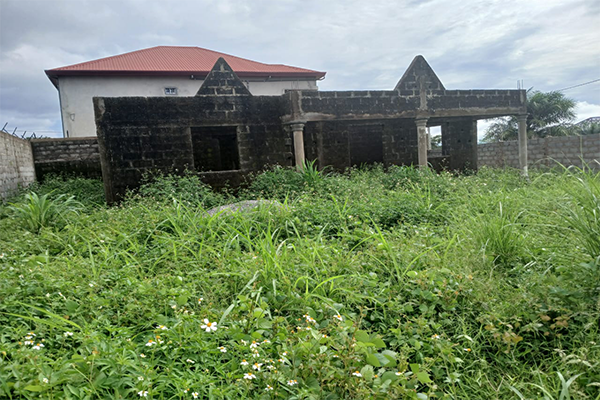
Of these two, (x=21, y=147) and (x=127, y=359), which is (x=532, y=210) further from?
(x=21, y=147)

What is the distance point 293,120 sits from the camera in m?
9.26

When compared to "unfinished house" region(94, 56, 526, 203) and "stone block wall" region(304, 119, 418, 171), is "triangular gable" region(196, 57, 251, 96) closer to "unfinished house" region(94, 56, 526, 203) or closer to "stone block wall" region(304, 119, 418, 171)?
"unfinished house" region(94, 56, 526, 203)

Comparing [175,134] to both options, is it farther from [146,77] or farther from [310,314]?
[146,77]

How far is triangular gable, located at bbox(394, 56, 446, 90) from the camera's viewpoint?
37.9ft

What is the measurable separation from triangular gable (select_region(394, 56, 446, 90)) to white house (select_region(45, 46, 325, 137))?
9603mm

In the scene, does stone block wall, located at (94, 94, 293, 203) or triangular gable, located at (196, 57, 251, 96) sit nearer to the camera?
stone block wall, located at (94, 94, 293, 203)

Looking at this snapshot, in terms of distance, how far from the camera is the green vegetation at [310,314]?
85.1 inches

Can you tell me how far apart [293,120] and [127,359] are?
7598mm

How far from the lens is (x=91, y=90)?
1775 cm

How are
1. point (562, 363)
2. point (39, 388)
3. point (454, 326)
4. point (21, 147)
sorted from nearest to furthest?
point (39, 388) → point (562, 363) → point (454, 326) → point (21, 147)

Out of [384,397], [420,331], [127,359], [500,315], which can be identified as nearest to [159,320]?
[127,359]

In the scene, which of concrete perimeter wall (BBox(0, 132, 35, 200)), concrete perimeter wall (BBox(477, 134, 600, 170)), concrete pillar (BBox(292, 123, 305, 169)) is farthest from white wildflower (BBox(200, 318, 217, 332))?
concrete perimeter wall (BBox(477, 134, 600, 170))

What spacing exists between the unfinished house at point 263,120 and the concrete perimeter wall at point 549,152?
2382mm

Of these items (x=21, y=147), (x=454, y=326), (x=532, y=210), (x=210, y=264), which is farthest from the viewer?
(x=21, y=147)
